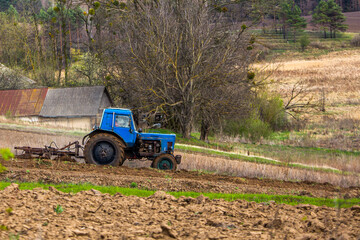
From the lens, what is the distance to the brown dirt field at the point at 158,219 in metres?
6.93

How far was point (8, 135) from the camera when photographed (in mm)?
25938

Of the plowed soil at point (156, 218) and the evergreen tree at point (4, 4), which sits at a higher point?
the evergreen tree at point (4, 4)

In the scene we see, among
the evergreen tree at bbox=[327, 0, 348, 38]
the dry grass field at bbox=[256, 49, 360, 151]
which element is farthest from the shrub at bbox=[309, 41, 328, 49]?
the evergreen tree at bbox=[327, 0, 348, 38]

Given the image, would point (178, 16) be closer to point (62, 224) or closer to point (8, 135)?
point (8, 135)

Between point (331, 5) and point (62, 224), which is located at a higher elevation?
point (331, 5)

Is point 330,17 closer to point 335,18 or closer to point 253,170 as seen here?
point 335,18

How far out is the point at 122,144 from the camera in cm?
1633

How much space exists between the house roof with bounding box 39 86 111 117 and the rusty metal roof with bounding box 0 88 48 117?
0.65m

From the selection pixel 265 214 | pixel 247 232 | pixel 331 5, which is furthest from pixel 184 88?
pixel 331 5

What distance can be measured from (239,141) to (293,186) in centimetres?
1846

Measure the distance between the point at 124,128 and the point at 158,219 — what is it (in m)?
8.76

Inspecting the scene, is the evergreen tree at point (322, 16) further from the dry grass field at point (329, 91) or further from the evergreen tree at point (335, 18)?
the dry grass field at point (329, 91)

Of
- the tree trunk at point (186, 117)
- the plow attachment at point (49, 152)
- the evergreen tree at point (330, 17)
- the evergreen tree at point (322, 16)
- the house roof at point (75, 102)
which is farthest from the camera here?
the evergreen tree at point (330, 17)

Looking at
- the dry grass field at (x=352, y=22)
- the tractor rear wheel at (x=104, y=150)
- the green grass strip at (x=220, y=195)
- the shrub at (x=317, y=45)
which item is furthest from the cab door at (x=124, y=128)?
the dry grass field at (x=352, y=22)
